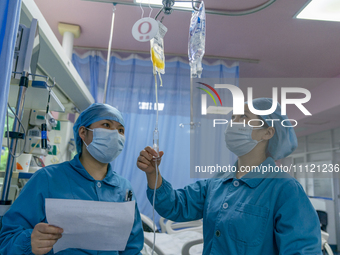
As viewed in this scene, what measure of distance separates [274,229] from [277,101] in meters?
0.58

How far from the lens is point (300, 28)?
8.68 feet

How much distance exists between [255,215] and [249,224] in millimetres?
41

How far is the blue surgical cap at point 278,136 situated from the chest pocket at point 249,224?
0.29m

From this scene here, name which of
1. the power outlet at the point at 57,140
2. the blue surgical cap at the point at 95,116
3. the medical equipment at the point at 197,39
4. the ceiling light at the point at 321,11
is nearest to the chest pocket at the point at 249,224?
the medical equipment at the point at 197,39

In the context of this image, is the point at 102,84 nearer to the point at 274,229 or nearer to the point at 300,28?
the point at 300,28

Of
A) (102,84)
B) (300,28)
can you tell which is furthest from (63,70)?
(300,28)

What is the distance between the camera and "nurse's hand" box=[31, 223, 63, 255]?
34.4 inches

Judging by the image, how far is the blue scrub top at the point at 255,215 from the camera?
0.92 m

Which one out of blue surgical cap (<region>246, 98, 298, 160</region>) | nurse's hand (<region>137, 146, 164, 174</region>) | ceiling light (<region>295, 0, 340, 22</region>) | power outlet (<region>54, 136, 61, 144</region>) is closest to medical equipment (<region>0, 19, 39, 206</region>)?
nurse's hand (<region>137, 146, 164, 174</region>)

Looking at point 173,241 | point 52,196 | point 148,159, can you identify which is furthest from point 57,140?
point 148,159

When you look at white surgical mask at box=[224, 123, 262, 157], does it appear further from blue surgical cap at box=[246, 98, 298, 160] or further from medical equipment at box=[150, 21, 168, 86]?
medical equipment at box=[150, 21, 168, 86]

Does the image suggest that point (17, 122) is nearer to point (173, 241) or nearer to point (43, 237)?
point (43, 237)

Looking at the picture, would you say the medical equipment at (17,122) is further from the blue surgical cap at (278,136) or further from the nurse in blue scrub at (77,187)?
the blue surgical cap at (278,136)

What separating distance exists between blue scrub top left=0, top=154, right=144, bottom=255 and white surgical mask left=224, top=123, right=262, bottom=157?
1.88ft
